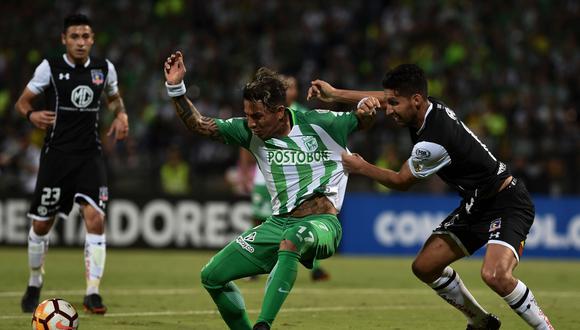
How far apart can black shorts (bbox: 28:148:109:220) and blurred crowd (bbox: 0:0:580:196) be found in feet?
29.5

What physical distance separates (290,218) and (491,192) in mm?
1642

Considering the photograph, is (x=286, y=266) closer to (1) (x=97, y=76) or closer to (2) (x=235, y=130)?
(2) (x=235, y=130)

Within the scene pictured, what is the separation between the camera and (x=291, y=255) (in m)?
7.14

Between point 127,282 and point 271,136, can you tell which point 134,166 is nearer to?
point 127,282

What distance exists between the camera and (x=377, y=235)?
1866 centimetres

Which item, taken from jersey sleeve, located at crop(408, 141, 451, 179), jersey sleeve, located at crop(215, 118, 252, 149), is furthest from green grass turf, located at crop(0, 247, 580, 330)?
jersey sleeve, located at crop(408, 141, 451, 179)

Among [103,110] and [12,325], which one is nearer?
[12,325]

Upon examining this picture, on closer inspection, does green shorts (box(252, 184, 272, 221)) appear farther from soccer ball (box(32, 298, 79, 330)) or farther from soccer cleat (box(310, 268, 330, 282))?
soccer ball (box(32, 298, 79, 330))

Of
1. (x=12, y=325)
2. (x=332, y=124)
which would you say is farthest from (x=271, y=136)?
(x=12, y=325)

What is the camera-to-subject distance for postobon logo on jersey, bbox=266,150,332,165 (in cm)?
768

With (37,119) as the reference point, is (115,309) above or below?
below

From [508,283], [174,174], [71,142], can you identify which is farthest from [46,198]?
[174,174]

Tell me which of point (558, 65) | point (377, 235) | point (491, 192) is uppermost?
point (558, 65)

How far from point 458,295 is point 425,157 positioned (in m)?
1.45
